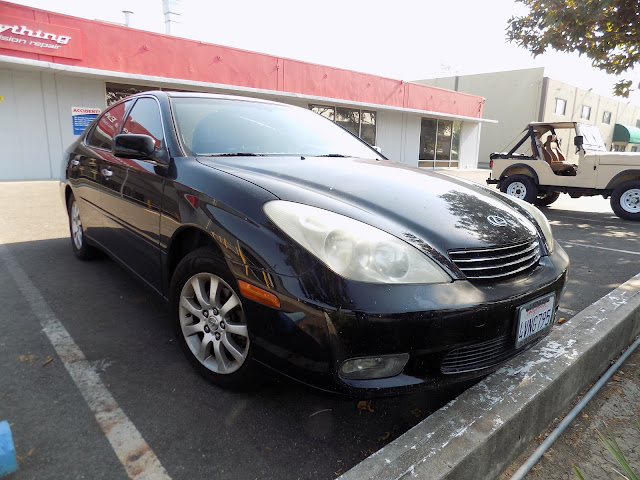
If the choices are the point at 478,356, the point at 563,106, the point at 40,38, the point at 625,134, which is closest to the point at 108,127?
the point at 478,356

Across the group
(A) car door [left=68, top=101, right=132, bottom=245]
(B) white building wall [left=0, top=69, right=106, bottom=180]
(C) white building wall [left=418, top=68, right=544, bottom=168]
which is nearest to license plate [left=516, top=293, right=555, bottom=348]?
(A) car door [left=68, top=101, right=132, bottom=245]

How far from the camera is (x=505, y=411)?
67.8 inches

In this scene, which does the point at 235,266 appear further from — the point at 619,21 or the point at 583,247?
the point at 619,21

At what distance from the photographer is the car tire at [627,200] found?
26.6 ft

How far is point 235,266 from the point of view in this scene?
1819 mm

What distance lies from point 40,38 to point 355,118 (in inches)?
461

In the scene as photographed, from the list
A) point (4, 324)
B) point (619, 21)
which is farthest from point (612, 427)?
point (619, 21)

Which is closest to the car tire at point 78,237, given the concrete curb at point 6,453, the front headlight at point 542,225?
the concrete curb at point 6,453

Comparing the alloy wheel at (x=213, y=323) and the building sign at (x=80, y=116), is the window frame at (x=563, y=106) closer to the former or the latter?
the building sign at (x=80, y=116)

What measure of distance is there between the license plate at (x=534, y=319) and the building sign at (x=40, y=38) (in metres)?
12.7

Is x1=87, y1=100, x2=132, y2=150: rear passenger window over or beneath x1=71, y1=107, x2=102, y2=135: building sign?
beneath

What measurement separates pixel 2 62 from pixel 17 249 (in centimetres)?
844

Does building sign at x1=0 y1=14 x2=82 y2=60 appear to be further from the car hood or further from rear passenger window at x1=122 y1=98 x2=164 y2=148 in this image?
the car hood

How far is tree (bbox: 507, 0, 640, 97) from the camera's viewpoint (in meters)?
8.27
